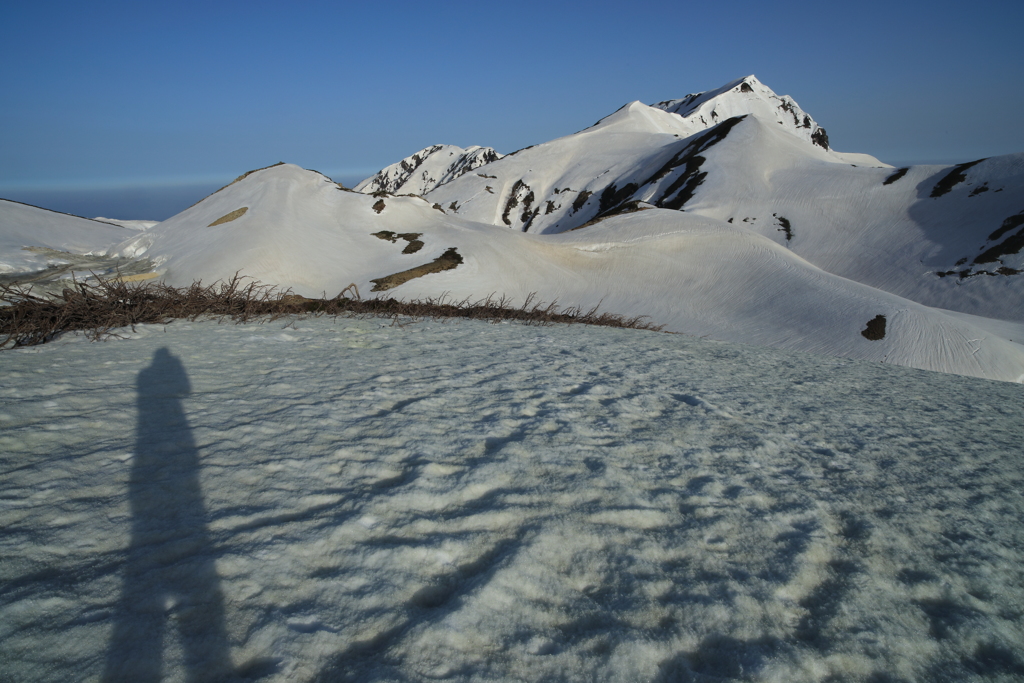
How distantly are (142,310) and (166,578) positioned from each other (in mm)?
4579

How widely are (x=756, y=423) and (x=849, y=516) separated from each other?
4.11 feet

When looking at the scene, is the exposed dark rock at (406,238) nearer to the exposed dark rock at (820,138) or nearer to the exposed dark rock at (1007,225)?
the exposed dark rock at (1007,225)

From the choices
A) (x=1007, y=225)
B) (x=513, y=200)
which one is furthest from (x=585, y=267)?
(x=513, y=200)

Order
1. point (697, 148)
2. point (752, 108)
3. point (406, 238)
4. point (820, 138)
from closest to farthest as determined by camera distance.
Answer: point (406, 238) < point (697, 148) < point (820, 138) < point (752, 108)

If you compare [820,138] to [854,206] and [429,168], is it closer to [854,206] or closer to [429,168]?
[854,206]

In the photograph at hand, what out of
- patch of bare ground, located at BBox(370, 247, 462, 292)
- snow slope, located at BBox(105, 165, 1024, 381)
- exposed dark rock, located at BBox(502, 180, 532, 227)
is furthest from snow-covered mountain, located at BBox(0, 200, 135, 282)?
exposed dark rock, located at BBox(502, 180, 532, 227)

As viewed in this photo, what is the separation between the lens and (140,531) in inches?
75.5

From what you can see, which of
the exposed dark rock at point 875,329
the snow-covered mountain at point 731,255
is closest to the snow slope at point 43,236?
the snow-covered mountain at point 731,255

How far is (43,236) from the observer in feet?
42.8

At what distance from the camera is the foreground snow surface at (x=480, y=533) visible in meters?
1.53

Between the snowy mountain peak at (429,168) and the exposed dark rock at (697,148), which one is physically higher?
the snowy mountain peak at (429,168)

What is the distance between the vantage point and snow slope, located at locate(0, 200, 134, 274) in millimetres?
11180

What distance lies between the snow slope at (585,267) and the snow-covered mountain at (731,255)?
0.06 m

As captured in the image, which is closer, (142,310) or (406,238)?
(142,310)
